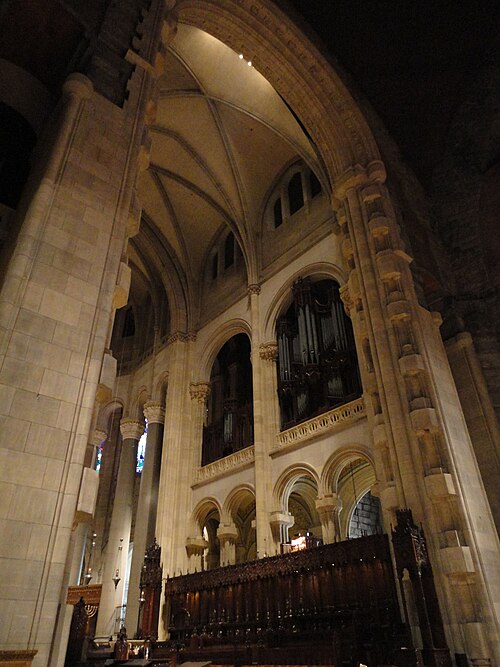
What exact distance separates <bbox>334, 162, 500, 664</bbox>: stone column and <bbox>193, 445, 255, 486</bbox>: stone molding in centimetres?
535

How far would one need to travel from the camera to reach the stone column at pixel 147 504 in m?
15.1

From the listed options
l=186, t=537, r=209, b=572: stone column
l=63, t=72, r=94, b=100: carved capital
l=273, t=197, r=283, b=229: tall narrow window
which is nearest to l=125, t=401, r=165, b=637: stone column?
l=186, t=537, r=209, b=572: stone column

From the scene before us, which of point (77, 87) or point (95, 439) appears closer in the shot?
point (95, 439)

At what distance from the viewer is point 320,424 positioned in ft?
41.4

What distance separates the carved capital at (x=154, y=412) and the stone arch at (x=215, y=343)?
2434 mm

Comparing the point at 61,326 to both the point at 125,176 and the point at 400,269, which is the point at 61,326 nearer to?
the point at 125,176

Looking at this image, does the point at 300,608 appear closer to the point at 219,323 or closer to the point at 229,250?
the point at 219,323

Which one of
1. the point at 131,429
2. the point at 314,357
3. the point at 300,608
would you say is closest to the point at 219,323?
the point at 314,357

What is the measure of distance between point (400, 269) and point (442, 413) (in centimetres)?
336

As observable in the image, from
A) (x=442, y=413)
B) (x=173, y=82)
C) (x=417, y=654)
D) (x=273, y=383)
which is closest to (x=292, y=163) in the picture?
(x=173, y=82)

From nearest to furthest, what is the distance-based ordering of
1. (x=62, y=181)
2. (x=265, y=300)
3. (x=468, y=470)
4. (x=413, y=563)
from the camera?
(x=62, y=181)
(x=413, y=563)
(x=468, y=470)
(x=265, y=300)

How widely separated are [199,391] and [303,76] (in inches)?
414

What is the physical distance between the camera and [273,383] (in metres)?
14.7

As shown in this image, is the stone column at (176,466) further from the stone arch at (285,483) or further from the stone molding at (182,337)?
the stone arch at (285,483)
